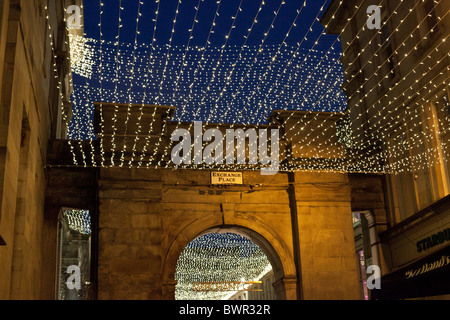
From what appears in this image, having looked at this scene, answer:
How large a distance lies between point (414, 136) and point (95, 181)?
8.12 m

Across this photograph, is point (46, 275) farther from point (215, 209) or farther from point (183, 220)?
point (215, 209)

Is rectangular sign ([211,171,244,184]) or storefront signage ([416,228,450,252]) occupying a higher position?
rectangular sign ([211,171,244,184])

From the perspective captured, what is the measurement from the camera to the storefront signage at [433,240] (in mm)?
12703

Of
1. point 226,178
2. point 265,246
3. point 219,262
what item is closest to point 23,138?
point 226,178

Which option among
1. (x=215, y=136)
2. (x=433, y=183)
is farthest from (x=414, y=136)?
(x=215, y=136)

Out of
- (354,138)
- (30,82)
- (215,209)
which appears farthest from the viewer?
(354,138)

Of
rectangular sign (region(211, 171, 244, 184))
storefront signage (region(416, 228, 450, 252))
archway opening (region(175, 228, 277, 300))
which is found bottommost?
storefront signage (region(416, 228, 450, 252))

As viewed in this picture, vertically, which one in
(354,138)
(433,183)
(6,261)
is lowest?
(6,261)

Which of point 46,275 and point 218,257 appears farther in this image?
point 218,257

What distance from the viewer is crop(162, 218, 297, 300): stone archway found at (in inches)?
549

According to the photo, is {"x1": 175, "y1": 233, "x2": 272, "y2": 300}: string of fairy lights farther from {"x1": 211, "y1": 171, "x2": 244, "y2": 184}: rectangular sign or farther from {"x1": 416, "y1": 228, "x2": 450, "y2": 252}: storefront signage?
{"x1": 416, "y1": 228, "x2": 450, "y2": 252}: storefront signage

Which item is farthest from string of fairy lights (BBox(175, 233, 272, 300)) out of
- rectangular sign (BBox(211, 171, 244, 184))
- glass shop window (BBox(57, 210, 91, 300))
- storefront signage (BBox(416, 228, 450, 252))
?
storefront signage (BBox(416, 228, 450, 252))

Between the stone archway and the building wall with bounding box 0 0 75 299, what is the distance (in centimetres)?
307

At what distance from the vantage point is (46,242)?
13820 mm
